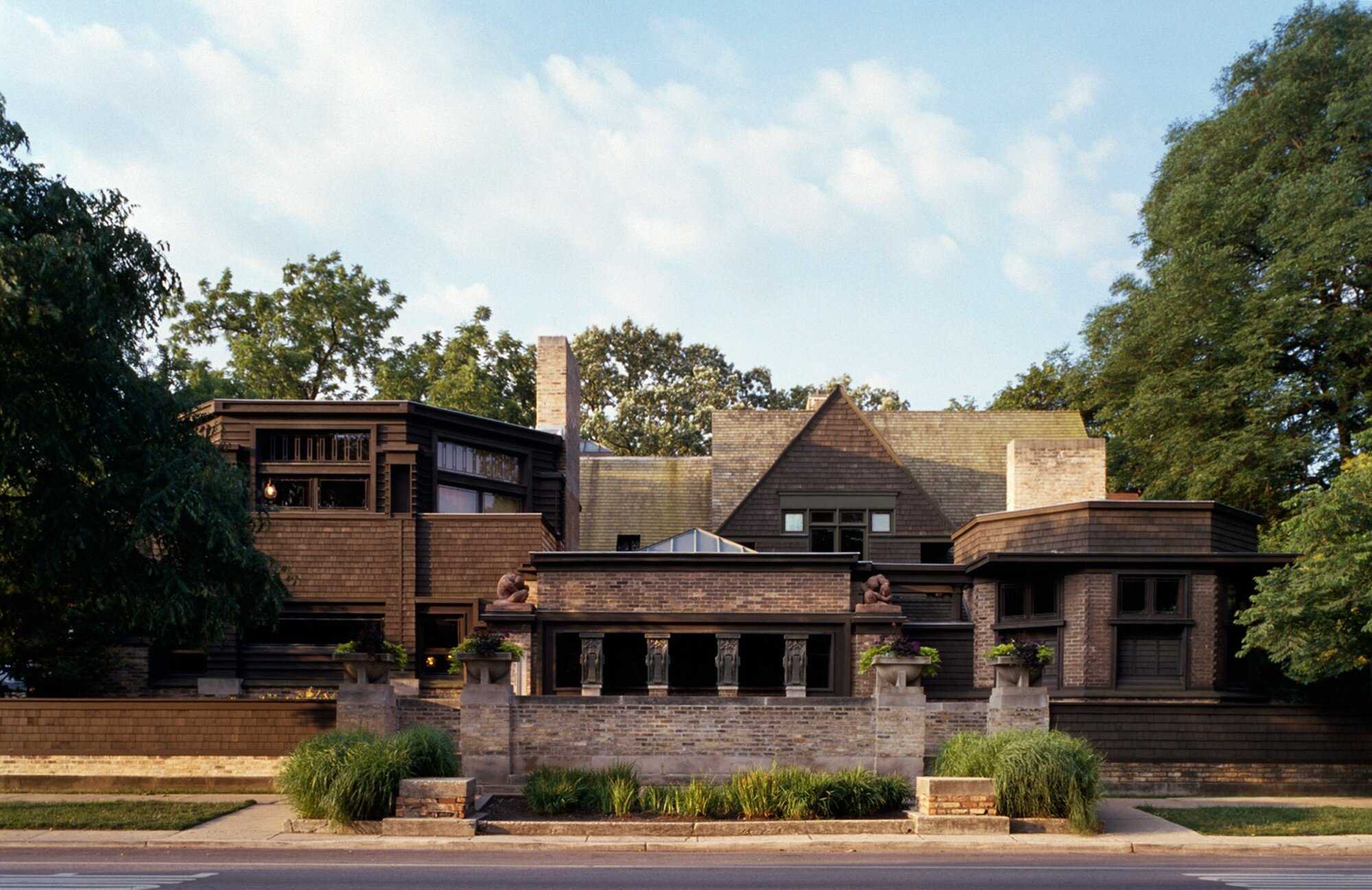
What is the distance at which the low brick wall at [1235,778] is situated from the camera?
22312 mm

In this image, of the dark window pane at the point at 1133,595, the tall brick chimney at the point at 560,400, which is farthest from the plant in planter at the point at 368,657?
the dark window pane at the point at 1133,595

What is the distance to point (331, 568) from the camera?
94.2ft

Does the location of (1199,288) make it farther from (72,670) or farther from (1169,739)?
(72,670)

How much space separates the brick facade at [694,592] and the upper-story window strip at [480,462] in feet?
18.7

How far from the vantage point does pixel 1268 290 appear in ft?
125

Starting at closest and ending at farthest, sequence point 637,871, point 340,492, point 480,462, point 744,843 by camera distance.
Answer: point 637,871 → point 744,843 → point 340,492 → point 480,462

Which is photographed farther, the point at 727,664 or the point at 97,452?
the point at 727,664

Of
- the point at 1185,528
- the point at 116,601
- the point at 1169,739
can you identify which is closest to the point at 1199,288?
the point at 1185,528

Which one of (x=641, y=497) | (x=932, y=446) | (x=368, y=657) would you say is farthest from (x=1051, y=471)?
(x=368, y=657)

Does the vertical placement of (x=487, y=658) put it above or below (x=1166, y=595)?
below

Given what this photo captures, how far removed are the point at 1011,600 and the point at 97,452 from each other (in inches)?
797

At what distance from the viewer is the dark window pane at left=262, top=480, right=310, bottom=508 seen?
95.9 ft

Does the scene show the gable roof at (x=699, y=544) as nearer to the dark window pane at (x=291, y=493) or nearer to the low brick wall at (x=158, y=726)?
the dark window pane at (x=291, y=493)

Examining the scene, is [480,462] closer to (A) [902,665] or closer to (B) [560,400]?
(B) [560,400]
